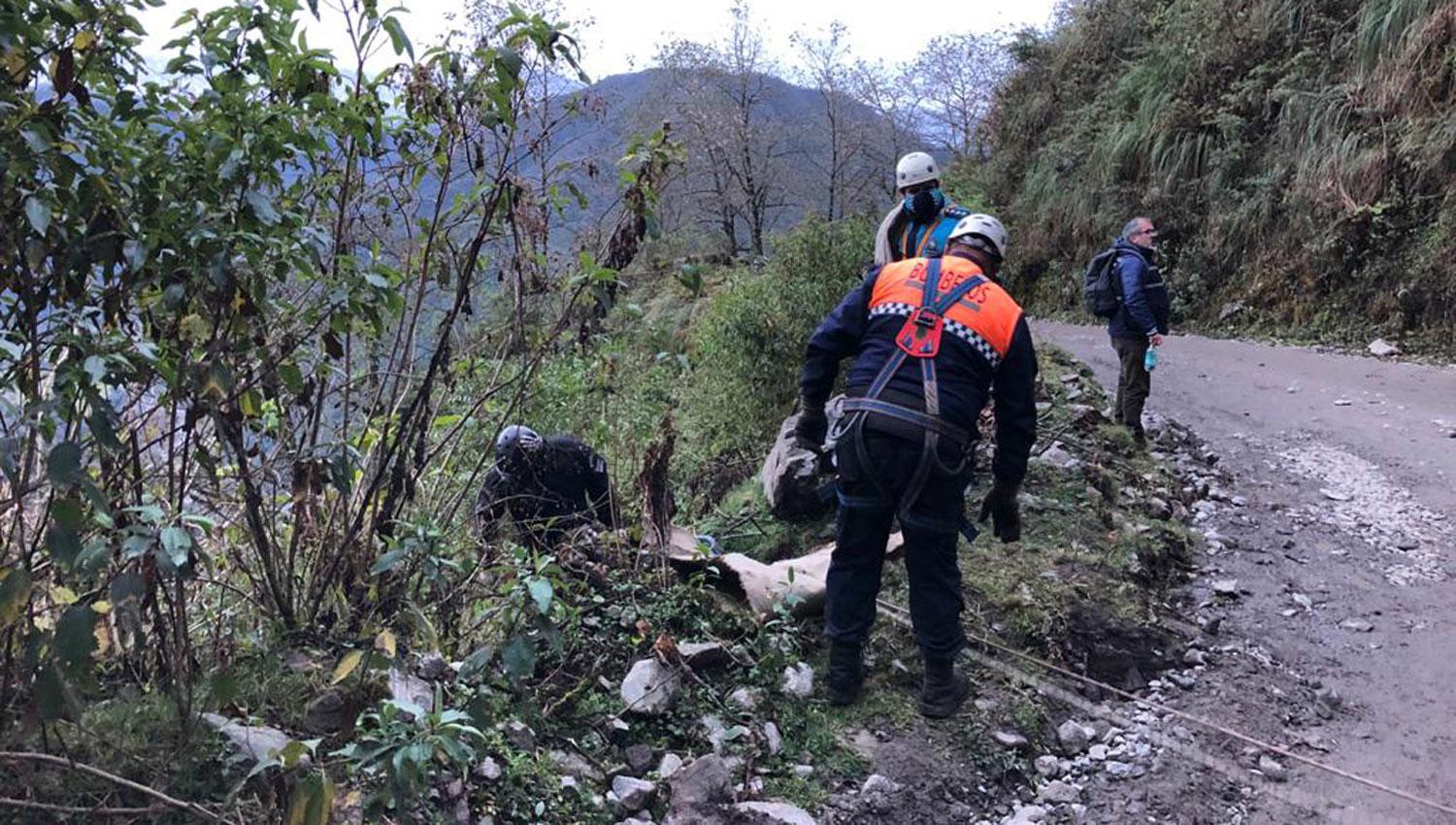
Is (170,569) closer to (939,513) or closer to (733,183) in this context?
(939,513)

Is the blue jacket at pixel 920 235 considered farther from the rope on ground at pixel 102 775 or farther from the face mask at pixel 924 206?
the rope on ground at pixel 102 775

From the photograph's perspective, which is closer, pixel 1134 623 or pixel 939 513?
pixel 939 513

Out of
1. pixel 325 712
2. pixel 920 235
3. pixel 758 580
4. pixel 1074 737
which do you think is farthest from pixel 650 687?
pixel 920 235

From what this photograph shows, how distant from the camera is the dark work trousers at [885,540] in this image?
3.42 meters

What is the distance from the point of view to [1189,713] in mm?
3639

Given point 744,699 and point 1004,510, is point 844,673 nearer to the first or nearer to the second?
point 744,699

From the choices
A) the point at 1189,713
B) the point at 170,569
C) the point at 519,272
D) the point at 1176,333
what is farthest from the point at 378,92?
the point at 1176,333

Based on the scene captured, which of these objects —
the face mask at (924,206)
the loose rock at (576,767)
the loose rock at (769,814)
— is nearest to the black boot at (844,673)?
the loose rock at (769,814)

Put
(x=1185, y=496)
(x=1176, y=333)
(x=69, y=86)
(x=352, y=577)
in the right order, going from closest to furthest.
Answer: (x=69, y=86)
(x=352, y=577)
(x=1185, y=496)
(x=1176, y=333)

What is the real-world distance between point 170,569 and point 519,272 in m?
1.86

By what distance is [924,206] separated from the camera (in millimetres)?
4871

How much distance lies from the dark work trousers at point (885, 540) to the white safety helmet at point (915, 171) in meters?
2.00

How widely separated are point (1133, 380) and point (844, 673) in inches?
178

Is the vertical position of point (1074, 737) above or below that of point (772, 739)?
below
